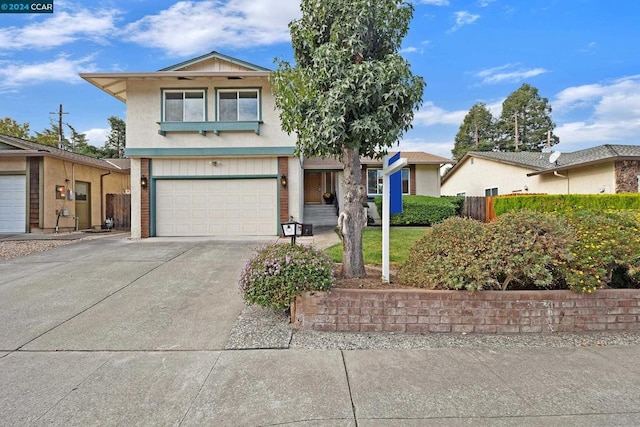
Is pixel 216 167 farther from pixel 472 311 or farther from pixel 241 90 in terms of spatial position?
pixel 472 311

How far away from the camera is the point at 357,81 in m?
4.26

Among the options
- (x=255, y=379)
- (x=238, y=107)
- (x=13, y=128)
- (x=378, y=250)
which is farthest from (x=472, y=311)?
(x=13, y=128)

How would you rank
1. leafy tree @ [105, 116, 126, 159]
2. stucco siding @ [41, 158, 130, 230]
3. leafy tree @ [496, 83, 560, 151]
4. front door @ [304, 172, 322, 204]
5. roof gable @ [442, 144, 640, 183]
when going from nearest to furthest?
1. roof gable @ [442, 144, 640, 183]
2. stucco siding @ [41, 158, 130, 230]
3. front door @ [304, 172, 322, 204]
4. leafy tree @ [496, 83, 560, 151]
5. leafy tree @ [105, 116, 126, 159]

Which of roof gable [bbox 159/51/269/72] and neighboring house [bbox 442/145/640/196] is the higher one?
roof gable [bbox 159/51/269/72]

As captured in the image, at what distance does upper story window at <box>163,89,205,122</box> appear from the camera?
10.9 metres

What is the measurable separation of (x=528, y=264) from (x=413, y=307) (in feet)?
4.96

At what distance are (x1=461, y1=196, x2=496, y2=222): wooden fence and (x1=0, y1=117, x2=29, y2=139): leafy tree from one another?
3515 centimetres

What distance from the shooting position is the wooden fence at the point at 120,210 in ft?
49.1

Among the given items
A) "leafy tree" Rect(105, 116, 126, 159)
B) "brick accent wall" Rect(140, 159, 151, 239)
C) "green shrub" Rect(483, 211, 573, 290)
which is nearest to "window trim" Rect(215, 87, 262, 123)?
"brick accent wall" Rect(140, 159, 151, 239)

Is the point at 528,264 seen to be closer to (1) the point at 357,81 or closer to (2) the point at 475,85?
(1) the point at 357,81

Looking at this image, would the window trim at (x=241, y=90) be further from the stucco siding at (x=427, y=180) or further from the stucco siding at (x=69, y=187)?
the stucco siding at (x=427, y=180)

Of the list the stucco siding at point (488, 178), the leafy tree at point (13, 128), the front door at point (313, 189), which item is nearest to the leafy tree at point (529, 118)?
the stucco siding at point (488, 178)

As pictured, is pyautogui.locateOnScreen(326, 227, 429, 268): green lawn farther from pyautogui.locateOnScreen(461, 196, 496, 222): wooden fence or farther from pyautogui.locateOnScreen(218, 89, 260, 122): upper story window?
pyautogui.locateOnScreen(461, 196, 496, 222): wooden fence

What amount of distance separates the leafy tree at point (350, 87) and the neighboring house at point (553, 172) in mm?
12194
